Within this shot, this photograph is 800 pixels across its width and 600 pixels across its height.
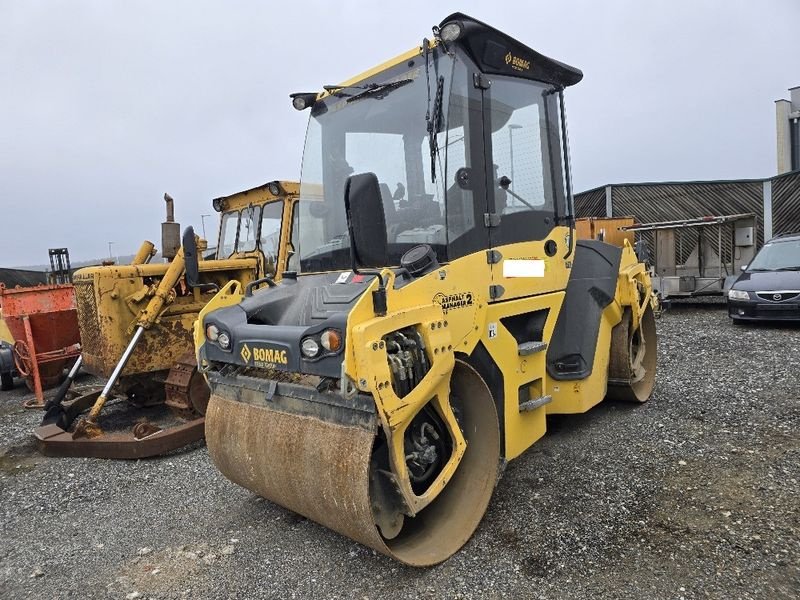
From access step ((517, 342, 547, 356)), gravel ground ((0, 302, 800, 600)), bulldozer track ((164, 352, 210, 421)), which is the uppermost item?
access step ((517, 342, 547, 356))

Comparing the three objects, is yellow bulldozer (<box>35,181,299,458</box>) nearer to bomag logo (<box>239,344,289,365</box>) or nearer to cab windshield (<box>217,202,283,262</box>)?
cab windshield (<box>217,202,283,262</box>)

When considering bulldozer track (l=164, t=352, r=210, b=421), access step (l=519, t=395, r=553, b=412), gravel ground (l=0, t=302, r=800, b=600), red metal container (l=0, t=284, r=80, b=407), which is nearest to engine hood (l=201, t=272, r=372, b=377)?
gravel ground (l=0, t=302, r=800, b=600)

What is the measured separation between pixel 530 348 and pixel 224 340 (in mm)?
1855

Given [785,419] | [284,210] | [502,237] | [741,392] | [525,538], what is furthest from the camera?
[284,210]

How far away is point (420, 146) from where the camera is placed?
3332 mm

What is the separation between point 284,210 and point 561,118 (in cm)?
360

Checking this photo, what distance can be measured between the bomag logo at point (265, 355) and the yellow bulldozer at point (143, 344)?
2135 millimetres

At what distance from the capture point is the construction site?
108 inches

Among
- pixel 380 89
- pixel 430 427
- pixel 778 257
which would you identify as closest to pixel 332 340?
Result: pixel 430 427

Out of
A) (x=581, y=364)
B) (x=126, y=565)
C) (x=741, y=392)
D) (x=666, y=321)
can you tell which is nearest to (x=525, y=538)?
(x=581, y=364)

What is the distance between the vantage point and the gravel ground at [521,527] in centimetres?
278

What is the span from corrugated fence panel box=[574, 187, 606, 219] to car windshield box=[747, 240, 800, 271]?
749 cm

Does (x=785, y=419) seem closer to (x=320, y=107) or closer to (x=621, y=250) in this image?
(x=621, y=250)

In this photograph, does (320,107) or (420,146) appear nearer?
(420,146)
